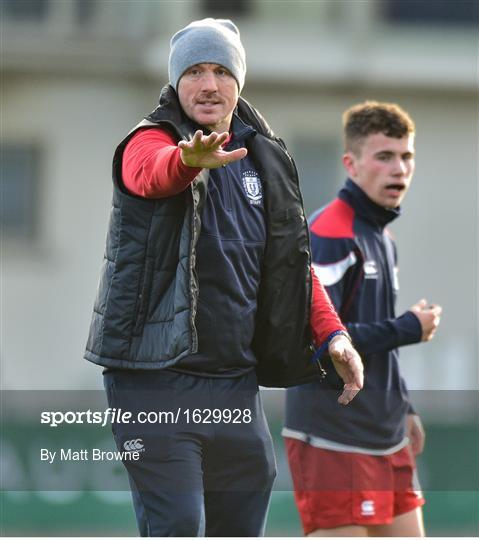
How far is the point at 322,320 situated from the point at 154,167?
2.78 ft

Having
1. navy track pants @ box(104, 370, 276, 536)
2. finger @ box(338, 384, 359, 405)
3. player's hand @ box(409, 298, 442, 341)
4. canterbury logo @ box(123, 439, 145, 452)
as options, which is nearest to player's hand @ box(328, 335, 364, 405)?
finger @ box(338, 384, 359, 405)

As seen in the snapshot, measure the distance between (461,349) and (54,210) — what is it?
4775mm

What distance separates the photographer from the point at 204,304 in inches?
162

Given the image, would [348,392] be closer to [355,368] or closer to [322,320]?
[355,368]

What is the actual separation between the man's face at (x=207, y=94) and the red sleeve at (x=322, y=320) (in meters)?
0.64

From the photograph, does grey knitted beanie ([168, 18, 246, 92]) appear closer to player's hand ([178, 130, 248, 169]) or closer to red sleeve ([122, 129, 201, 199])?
red sleeve ([122, 129, 201, 199])

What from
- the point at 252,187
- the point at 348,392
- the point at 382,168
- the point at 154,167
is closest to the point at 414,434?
the point at 382,168

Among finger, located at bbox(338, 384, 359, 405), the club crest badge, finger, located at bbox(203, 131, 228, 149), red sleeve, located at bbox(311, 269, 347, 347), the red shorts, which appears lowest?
the red shorts

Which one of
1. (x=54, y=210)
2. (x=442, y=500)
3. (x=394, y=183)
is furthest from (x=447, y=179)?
(x=394, y=183)

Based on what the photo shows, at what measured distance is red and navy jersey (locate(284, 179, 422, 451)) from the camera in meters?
5.16

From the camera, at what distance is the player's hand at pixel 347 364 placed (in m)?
4.34

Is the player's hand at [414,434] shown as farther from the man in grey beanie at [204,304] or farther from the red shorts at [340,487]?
the man in grey beanie at [204,304]

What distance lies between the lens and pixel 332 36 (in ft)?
52.4

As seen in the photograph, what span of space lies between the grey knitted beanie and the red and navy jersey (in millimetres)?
1084
